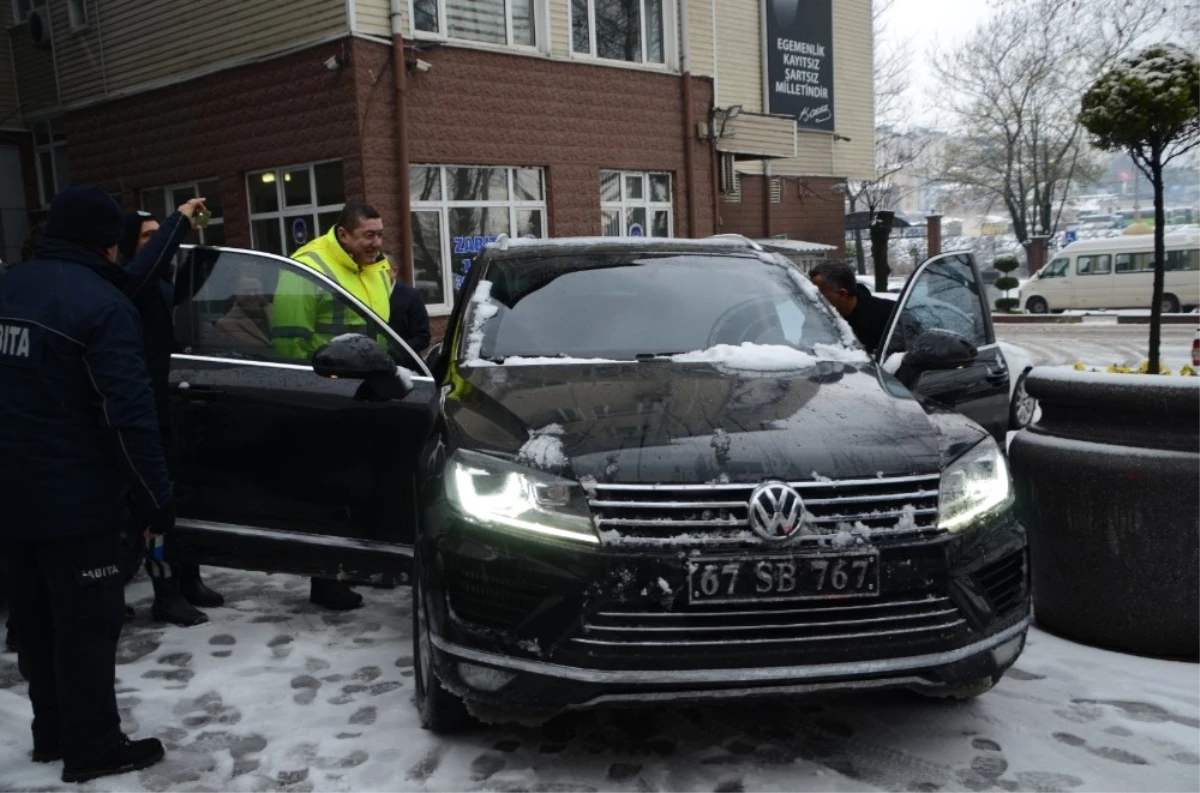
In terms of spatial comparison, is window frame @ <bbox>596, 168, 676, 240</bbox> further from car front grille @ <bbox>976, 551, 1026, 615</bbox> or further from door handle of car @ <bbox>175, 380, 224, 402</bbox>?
car front grille @ <bbox>976, 551, 1026, 615</bbox>

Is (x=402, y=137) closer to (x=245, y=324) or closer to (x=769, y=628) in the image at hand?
(x=245, y=324)

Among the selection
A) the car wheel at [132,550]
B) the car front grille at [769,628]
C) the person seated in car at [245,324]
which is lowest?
the car wheel at [132,550]

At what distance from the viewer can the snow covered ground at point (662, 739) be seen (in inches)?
135

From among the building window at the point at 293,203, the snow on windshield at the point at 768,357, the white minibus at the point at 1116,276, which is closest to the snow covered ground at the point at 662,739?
the snow on windshield at the point at 768,357

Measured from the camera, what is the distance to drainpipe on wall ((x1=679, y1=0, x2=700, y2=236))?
18.7 meters

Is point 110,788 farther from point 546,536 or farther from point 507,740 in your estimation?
point 546,536

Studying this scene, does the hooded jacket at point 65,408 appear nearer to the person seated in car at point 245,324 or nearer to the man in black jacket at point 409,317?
the person seated in car at point 245,324

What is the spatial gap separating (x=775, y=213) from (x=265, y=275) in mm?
23276

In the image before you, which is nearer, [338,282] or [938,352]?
[938,352]

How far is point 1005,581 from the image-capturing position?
3.43 m

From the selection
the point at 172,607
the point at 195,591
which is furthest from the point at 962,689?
the point at 195,591

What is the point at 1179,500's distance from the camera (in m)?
4.20

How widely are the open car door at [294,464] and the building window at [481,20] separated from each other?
1146 cm

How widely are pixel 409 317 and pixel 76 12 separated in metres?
15.8
